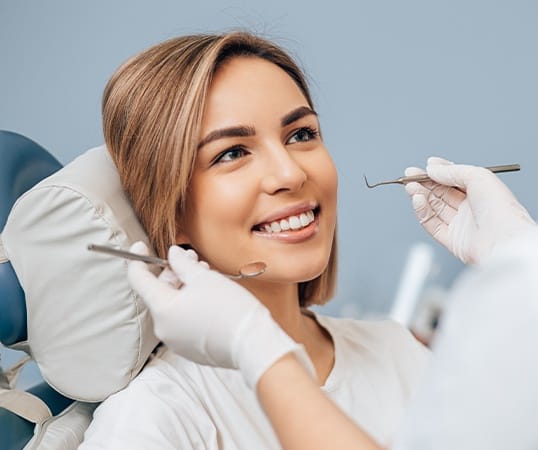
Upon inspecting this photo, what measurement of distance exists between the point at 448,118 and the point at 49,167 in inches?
37.0

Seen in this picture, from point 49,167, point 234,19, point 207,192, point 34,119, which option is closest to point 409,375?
point 207,192

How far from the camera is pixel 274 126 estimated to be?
1259 mm

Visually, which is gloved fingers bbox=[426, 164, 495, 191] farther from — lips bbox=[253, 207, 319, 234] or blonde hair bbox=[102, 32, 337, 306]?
blonde hair bbox=[102, 32, 337, 306]

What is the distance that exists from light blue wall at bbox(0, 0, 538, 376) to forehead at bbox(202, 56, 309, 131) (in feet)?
1.69

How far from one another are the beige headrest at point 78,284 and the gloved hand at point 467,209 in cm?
53

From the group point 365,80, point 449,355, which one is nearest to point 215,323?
point 449,355

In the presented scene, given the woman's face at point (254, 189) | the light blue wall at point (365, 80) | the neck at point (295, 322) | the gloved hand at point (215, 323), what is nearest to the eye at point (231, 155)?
the woman's face at point (254, 189)

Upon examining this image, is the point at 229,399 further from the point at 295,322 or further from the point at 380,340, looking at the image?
the point at 380,340

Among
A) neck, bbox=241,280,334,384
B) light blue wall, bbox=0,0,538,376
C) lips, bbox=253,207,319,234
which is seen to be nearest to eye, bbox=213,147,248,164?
lips, bbox=253,207,319,234

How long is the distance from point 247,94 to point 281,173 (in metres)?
0.15

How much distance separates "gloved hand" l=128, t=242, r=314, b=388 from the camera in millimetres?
799

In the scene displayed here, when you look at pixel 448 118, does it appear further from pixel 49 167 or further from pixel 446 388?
pixel 446 388

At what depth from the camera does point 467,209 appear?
4.30ft

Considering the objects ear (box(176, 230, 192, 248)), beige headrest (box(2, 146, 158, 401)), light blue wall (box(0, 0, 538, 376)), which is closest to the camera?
beige headrest (box(2, 146, 158, 401))
